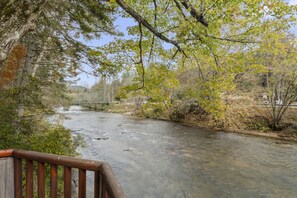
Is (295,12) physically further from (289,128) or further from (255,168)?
(289,128)

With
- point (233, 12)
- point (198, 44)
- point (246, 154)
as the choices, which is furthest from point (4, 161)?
point (246, 154)

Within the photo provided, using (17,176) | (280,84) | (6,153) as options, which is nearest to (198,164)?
(17,176)

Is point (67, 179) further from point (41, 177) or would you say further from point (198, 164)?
point (198, 164)

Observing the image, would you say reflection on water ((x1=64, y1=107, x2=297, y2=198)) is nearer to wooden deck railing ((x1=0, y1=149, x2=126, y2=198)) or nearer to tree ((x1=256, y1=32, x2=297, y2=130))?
tree ((x1=256, y1=32, x2=297, y2=130))

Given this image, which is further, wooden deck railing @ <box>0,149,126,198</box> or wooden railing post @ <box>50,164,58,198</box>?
wooden railing post @ <box>50,164,58,198</box>

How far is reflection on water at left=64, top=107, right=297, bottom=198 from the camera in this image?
5.36 meters

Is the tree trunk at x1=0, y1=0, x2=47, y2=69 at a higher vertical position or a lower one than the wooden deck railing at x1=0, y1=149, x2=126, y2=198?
higher

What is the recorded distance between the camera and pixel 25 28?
2.23 meters

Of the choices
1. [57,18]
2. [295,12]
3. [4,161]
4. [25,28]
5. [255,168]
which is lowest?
[255,168]

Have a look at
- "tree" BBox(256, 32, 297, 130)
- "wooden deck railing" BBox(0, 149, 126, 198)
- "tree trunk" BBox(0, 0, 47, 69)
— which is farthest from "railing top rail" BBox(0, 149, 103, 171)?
"tree" BBox(256, 32, 297, 130)

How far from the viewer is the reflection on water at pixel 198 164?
211 inches

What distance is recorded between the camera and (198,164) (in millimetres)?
7168

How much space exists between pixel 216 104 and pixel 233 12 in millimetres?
2110

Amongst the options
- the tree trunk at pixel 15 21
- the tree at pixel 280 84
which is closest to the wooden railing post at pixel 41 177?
the tree trunk at pixel 15 21
